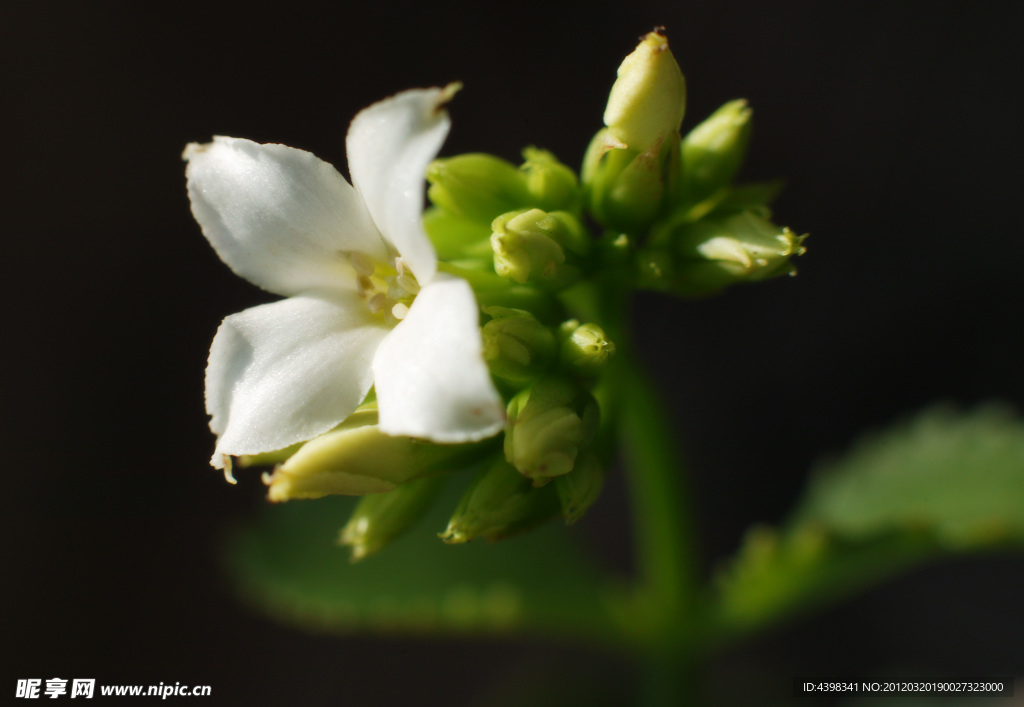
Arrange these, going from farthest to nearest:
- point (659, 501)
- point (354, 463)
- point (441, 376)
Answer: point (659, 501), point (354, 463), point (441, 376)

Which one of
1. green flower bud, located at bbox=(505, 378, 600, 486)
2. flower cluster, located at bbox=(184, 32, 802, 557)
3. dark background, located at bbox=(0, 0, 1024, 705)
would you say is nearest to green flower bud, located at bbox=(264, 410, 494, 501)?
flower cluster, located at bbox=(184, 32, 802, 557)

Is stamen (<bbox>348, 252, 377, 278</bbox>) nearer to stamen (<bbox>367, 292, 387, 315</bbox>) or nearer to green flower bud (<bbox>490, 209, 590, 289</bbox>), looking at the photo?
stamen (<bbox>367, 292, 387, 315</bbox>)

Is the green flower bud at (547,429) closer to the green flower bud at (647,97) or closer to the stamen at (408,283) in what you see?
the stamen at (408,283)

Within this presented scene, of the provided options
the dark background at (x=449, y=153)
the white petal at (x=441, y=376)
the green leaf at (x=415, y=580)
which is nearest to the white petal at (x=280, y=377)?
the white petal at (x=441, y=376)

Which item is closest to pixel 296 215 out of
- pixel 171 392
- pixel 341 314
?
pixel 341 314


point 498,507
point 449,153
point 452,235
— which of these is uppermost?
point 449,153

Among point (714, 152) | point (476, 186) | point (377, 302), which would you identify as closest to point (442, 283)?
point (377, 302)

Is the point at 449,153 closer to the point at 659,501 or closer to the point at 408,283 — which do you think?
the point at 659,501
